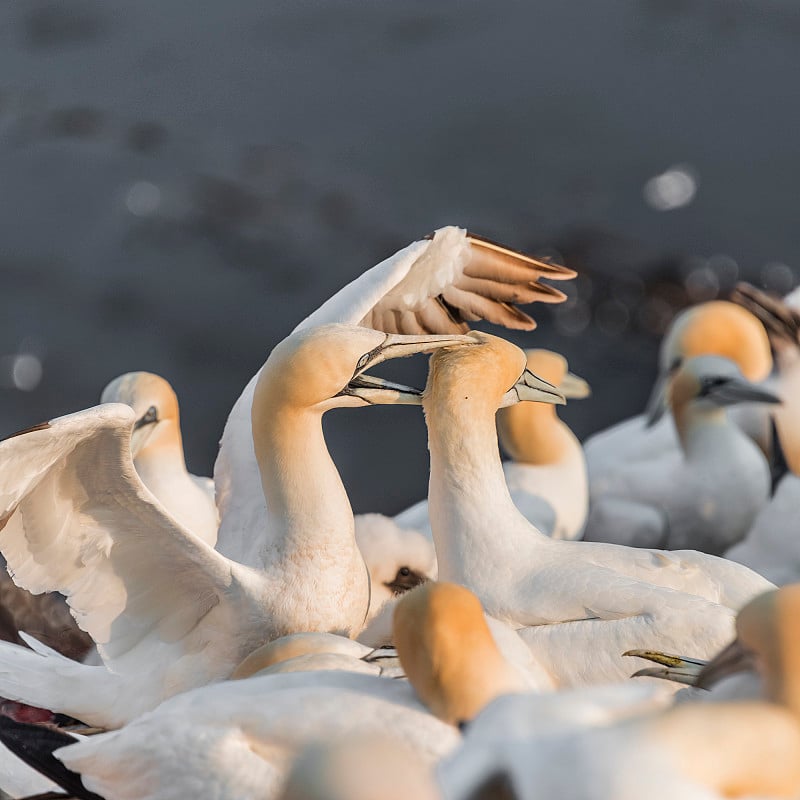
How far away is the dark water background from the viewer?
9930mm

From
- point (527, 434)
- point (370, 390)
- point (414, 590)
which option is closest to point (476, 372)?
point (370, 390)

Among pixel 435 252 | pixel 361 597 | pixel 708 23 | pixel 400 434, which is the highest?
pixel 708 23

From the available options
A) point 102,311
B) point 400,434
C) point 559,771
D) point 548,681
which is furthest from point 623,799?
point 102,311

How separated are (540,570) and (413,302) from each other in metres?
1.26

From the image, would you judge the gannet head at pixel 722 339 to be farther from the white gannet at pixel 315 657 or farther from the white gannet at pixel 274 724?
the white gannet at pixel 274 724

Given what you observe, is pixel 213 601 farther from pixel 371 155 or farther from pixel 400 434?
pixel 371 155

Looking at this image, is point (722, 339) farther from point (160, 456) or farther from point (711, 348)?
point (160, 456)

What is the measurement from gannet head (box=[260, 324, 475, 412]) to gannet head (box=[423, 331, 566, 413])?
132 mm

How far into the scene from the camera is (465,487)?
13.3 ft

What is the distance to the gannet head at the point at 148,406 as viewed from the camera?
5480 millimetres

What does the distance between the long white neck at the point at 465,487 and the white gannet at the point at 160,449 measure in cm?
163

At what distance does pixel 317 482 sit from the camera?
3939 mm

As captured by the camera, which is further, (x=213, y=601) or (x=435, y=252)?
(x=435, y=252)

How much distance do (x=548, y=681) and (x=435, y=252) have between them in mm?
1798
